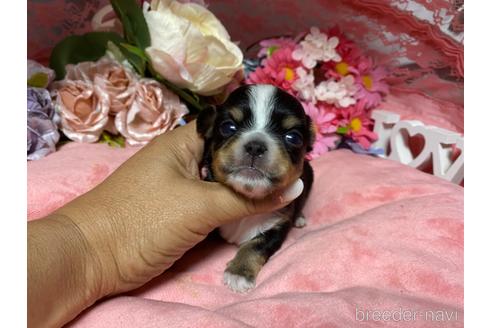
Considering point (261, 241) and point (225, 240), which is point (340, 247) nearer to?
point (261, 241)

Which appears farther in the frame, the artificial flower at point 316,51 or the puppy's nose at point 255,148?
the artificial flower at point 316,51

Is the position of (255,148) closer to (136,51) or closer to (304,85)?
(136,51)

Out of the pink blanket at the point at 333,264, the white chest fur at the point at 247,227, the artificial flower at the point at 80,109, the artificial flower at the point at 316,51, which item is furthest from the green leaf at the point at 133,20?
the white chest fur at the point at 247,227

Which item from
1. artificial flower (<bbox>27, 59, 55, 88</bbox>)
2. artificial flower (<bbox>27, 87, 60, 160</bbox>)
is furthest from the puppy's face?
artificial flower (<bbox>27, 59, 55, 88</bbox>)

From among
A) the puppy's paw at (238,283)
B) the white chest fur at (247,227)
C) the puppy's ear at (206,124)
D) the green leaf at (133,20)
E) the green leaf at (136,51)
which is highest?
the green leaf at (133,20)

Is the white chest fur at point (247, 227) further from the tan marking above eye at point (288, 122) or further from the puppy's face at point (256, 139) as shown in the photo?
the tan marking above eye at point (288, 122)

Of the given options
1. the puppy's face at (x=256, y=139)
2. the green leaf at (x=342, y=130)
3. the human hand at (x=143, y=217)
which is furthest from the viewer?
the green leaf at (x=342, y=130)

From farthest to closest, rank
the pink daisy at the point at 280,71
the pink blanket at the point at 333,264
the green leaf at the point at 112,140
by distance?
the pink daisy at the point at 280,71 < the green leaf at the point at 112,140 < the pink blanket at the point at 333,264
